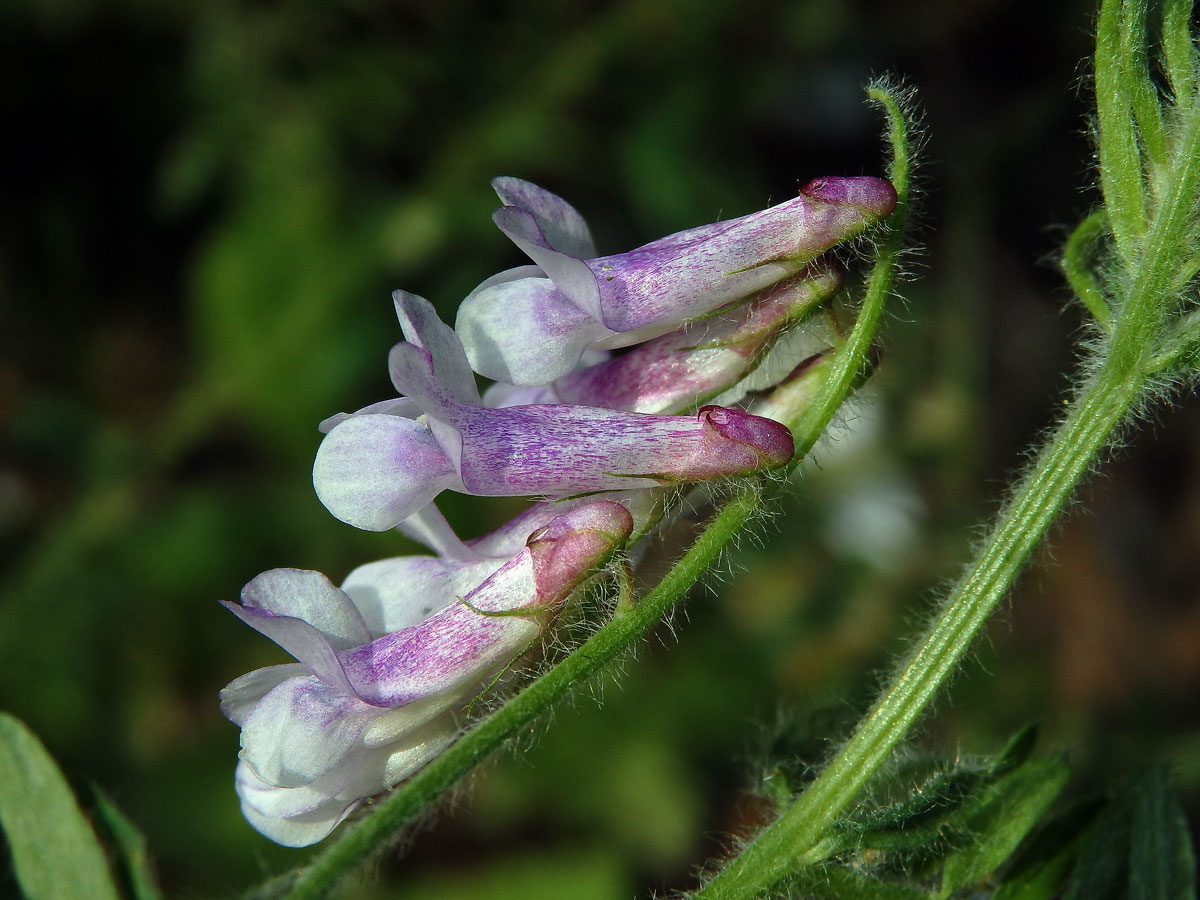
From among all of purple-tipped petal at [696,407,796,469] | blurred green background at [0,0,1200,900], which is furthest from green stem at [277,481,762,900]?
blurred green background at [0,0,1200,900]

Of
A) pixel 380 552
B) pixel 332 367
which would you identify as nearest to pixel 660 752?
pixel 380 552

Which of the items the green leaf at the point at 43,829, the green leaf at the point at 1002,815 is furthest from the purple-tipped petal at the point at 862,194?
the green leaf at the point at 43,829

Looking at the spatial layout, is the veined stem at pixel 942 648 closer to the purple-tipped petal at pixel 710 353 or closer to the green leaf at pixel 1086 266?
the green leaf at pixel 1086 266

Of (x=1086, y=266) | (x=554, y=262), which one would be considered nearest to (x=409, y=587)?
(x=554, y=262)

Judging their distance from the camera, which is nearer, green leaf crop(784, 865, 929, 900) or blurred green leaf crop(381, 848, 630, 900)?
green leaf crop(784, 865, 929, 900)

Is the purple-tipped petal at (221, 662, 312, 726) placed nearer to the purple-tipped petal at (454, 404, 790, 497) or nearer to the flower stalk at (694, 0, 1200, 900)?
the purple-tipped petal at (454, 404, 790, 497)

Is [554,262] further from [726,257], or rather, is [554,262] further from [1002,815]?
[1002,815]
